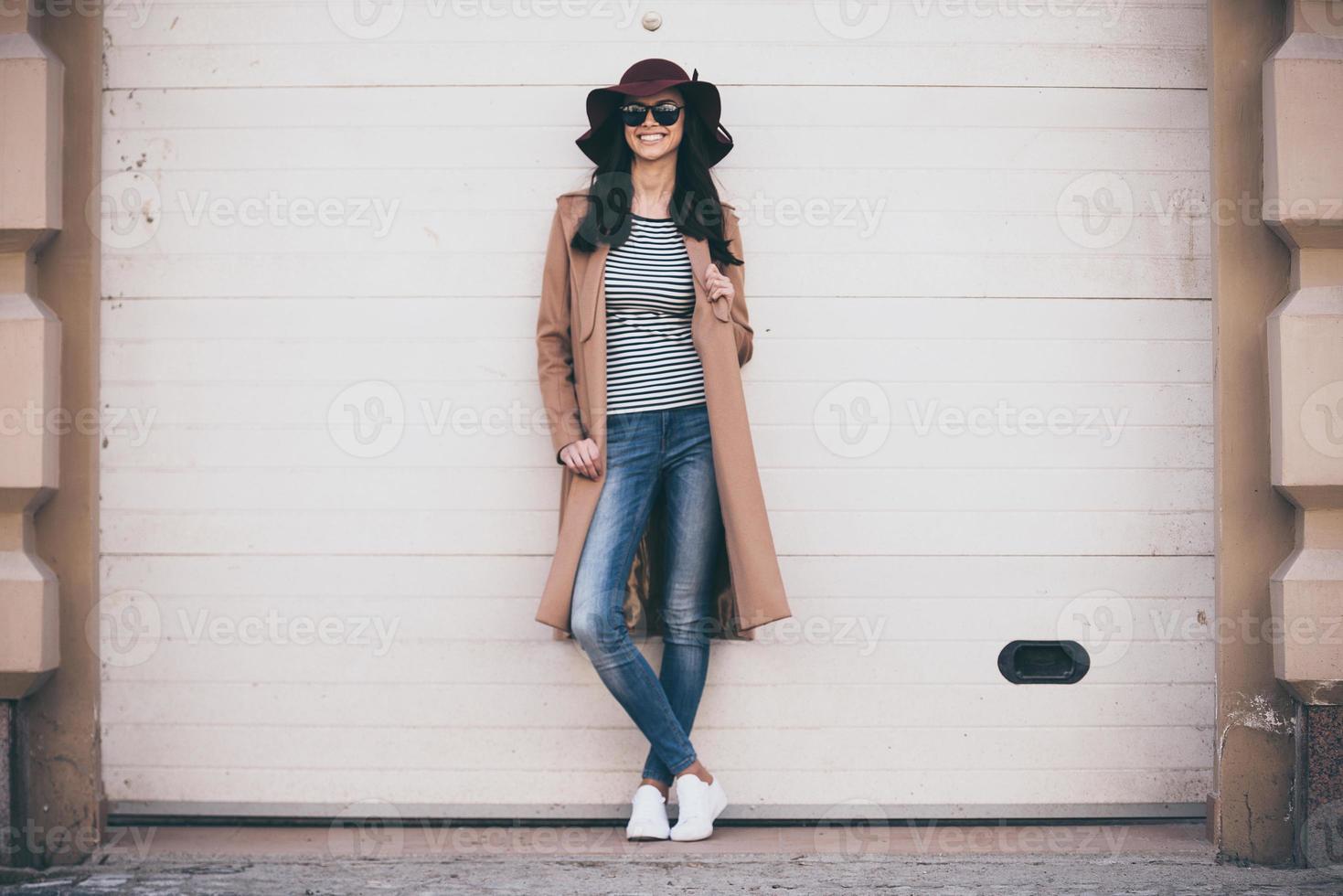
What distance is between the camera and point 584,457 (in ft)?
11.5

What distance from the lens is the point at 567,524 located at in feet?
11.7

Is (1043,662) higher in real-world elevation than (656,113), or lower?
lower

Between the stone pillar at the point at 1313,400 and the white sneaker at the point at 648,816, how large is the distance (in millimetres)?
2023

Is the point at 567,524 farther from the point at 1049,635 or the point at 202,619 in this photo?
the point at 1049,635

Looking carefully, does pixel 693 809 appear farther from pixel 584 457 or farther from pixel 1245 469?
pixel 1245 469

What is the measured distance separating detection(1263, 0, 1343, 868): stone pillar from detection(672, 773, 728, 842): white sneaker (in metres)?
1.87

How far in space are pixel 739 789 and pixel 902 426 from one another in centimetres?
137

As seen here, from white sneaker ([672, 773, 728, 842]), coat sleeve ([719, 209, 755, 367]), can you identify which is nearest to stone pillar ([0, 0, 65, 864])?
white sneaker ([672, 773, 728, 842])

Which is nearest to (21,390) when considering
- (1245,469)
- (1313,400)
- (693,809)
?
(693,809)

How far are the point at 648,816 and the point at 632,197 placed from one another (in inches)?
78.9

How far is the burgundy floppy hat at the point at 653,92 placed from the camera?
140 inches

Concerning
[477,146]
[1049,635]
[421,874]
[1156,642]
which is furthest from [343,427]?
[1156,642]

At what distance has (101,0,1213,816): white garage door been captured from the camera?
3.88m

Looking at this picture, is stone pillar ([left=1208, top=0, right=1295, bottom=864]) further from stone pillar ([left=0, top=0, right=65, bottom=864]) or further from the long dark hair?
stone pillar ([left=0, top=0, right=65, bottom=864])
